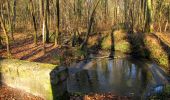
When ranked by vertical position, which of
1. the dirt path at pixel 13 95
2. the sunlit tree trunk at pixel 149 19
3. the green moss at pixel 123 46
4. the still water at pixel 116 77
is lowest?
the still water at pixel 116 77

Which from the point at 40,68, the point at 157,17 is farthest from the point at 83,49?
the point at 157,17

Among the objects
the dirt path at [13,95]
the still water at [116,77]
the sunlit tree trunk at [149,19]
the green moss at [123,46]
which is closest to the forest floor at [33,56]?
the dirt path at [13,95]

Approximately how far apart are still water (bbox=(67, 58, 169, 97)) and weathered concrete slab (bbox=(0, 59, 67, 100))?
12.4ft

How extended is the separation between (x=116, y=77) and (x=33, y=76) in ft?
28.4

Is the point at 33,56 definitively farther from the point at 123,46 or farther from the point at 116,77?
the point at 123,46

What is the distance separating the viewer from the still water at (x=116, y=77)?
15.2 meters

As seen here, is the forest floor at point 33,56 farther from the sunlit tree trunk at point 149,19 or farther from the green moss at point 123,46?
the green moss at point 123,46

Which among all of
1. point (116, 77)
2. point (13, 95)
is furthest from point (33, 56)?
point (13, 95)

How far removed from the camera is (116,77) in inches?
709

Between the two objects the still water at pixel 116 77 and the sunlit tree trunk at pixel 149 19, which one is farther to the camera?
the sunlit tree trunk at pixel 149 19

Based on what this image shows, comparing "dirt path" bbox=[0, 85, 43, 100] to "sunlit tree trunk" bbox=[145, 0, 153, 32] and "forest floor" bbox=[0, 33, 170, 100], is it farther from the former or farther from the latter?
"sunlit tree trunk" bbox=[145, 0, 153, 32]

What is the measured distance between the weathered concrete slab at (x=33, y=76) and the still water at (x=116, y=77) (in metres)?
3.79

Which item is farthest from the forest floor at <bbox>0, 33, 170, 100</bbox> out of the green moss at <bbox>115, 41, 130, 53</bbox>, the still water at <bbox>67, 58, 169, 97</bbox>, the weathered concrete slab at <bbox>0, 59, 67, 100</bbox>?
the green moss at <bbox>115, 41, 130, 53</bbox>

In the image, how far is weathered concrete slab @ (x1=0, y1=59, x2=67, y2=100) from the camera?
1008 centimetres
